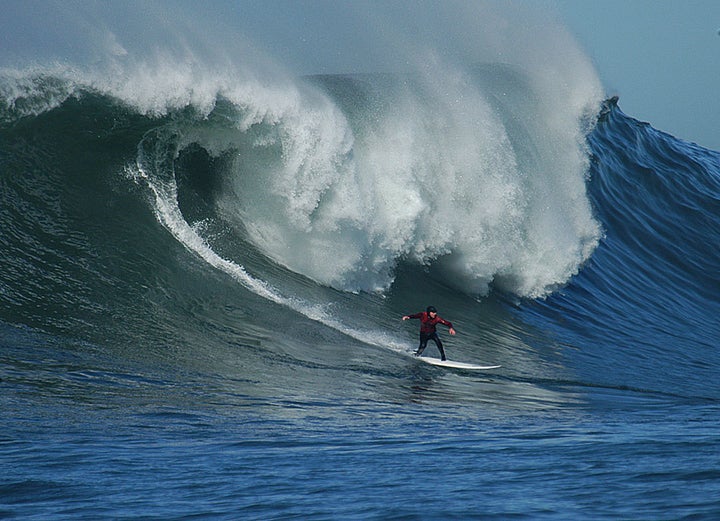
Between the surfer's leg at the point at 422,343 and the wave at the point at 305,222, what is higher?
the wave at the point at 305,222

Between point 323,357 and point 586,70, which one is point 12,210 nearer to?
point 323,357

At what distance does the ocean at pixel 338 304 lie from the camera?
5.70 metres

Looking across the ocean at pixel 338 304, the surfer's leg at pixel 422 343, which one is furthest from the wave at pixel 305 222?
the surfer's leg at pixel 422 343

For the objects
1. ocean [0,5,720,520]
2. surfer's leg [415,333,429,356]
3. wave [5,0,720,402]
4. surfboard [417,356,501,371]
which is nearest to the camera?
ocean [0,5,720,520]

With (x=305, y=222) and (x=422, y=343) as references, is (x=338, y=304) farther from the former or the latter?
(x=422, y=343)

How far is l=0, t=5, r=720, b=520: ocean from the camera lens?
18.7 feet

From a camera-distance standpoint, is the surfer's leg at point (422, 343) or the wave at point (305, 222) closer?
the surfer's leg at point (422, 343)

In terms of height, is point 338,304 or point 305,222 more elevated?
point 305,222

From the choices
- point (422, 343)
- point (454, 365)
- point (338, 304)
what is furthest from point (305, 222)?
point (454, 365)

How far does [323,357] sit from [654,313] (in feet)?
24.8

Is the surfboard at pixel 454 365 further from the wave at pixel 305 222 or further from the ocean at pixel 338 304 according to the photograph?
the wave at pixel 305 222

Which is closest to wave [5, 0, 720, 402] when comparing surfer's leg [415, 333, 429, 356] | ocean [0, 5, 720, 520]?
ocean [0, 5, 720, 520]

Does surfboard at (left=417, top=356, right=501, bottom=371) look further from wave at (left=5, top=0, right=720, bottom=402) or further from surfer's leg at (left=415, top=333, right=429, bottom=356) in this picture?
wave at (left=5, top=0, right=720, bottom=402)

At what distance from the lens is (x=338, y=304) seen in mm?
12031
